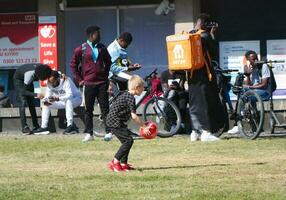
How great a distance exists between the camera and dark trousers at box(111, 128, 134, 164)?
30.6ft

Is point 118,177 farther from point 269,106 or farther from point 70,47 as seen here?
point 70,47

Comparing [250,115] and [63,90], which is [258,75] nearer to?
Answer: [250,115]

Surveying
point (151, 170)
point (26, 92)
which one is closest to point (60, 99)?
point (26, 92)

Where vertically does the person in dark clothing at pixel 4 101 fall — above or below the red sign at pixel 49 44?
below

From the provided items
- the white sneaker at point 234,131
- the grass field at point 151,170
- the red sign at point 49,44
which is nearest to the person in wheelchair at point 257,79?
the white sneaker at point 234,131

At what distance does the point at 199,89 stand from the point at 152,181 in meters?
4.25

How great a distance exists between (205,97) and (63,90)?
145 inches

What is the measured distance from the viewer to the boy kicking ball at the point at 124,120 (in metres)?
9.32

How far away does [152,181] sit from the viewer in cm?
844

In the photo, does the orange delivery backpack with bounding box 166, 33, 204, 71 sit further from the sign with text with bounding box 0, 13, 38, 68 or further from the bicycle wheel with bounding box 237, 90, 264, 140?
the sign with text with bounding box 0, 13, 38, 68

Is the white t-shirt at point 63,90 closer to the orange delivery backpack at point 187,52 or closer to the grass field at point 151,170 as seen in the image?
the grass field at point 151,170

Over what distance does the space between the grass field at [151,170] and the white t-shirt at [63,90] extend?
7.13 feet

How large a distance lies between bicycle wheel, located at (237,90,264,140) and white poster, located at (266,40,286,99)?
13.4 ft

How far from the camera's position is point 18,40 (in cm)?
1820
